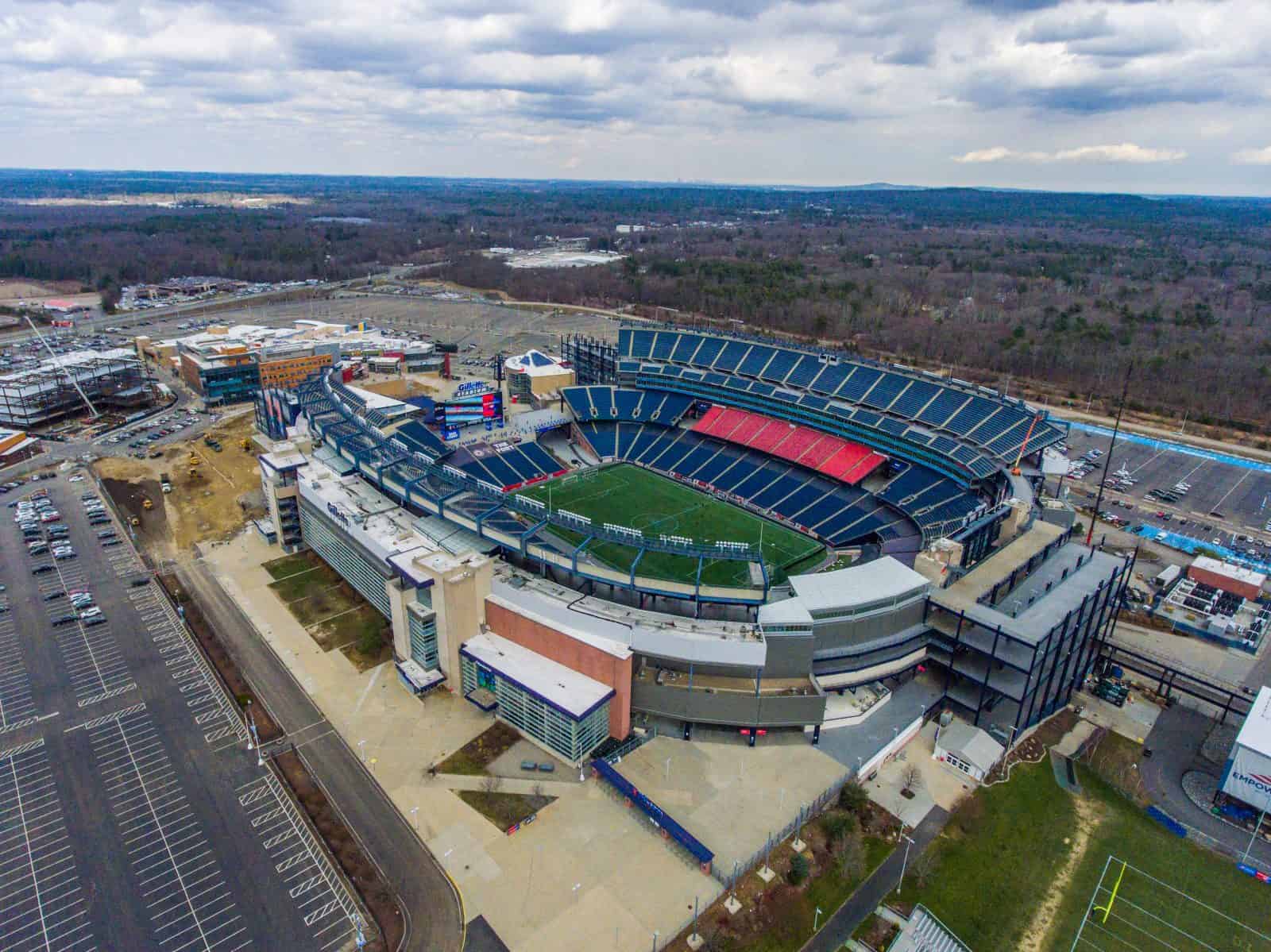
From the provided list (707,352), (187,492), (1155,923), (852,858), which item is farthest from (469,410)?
(1155,923)

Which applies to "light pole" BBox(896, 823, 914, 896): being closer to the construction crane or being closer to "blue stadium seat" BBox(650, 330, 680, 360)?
the construction crane

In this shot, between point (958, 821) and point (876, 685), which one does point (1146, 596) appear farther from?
point (958, 821)

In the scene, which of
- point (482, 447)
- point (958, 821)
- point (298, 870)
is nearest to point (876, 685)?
point (958, 821)

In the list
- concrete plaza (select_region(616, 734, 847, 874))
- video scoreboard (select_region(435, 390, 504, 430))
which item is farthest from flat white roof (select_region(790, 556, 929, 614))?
video scoreboard (select_region(435, 390, 504, 430))

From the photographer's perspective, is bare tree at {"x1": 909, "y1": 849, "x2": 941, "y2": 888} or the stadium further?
the stadium

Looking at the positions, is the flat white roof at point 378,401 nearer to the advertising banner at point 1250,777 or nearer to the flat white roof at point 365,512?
the flat white roof at point 365,512

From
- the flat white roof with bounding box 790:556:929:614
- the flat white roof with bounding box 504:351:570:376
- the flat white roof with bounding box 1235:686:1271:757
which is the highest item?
the flat white roof with bounding box 504:351:570:376

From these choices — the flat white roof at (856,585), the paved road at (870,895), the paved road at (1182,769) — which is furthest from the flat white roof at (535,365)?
the paved road at (1182,769)
